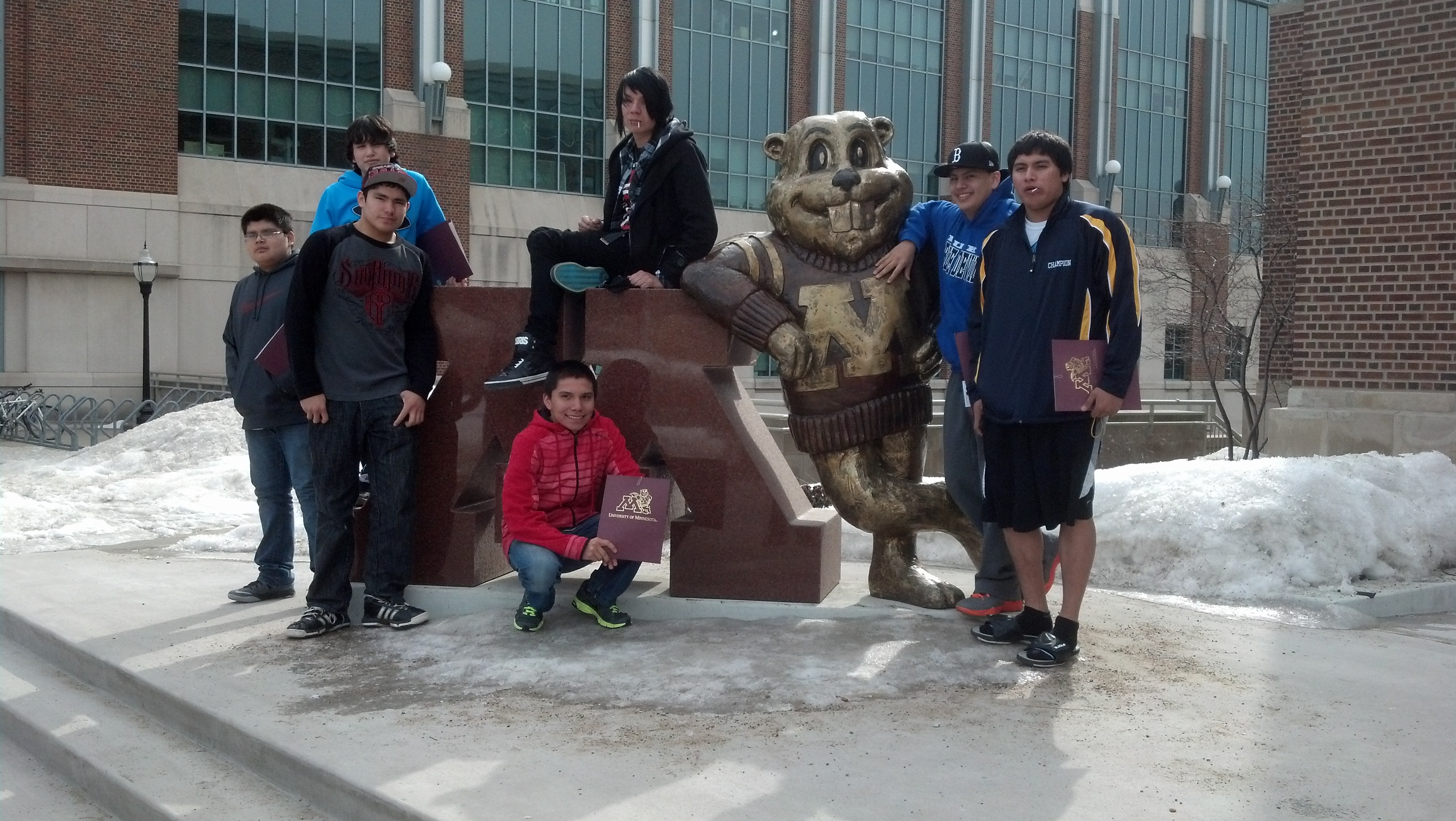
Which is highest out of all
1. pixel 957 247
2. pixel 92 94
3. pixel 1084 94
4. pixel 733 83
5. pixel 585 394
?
pixel 1084 94

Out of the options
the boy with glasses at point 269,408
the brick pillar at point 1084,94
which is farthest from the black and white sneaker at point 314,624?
the brick pillar at point 1084,94

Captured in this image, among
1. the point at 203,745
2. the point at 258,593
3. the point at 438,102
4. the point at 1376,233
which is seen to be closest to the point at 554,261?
the point at 258,593

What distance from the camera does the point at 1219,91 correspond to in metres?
41.1

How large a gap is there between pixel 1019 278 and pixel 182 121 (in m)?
23.8

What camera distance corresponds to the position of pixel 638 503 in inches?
193

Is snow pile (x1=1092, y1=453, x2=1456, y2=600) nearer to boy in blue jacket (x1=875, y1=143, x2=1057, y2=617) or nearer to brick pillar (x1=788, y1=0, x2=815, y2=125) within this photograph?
boy in blue jacket (x1=875, y1=143, x2=1057, y2=617)

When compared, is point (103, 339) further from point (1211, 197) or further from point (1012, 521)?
point (1211, 197)

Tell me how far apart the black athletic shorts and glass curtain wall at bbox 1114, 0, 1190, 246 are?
36623 mm

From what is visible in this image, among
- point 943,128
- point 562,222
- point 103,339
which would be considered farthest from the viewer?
point 943,128

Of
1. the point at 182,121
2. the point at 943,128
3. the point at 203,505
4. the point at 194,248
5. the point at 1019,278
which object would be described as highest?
the point at 943,128

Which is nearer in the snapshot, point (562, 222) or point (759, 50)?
point (562, 222)

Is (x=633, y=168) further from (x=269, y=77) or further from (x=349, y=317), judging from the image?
(x=269, y=77)

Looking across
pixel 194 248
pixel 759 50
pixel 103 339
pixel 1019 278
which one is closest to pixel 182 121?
pixel 194 248

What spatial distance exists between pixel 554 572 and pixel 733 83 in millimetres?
28452
